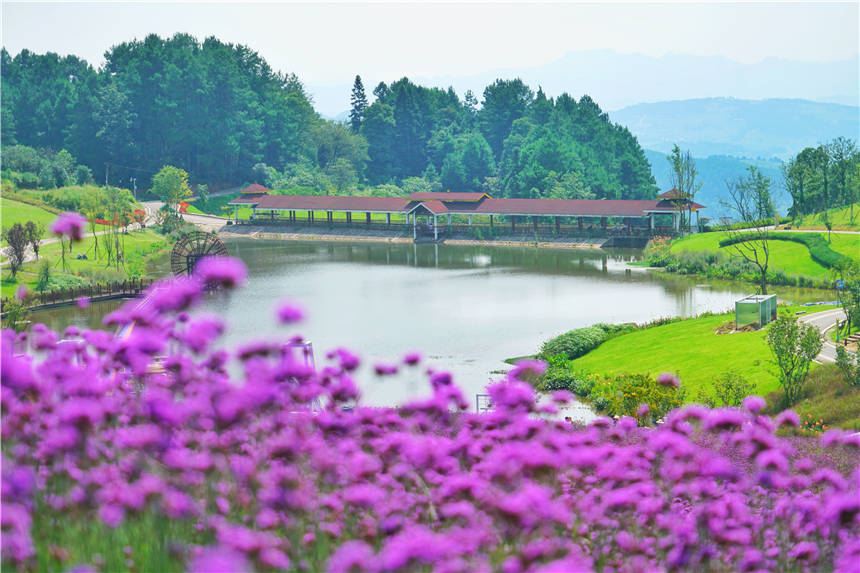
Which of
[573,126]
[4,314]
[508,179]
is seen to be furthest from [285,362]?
[573,126]

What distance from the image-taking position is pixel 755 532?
20.7 feet

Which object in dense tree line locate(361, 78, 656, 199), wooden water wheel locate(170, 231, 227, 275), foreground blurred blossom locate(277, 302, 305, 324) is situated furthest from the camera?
dense tree line locate(361, 78, 656, 199)

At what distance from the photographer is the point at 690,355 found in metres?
26.6

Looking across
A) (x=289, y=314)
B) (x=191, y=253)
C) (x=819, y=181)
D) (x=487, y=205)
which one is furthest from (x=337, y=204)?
(x=289, y=314)

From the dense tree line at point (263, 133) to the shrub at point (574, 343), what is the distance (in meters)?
54.9

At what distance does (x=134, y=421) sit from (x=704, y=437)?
9.20m

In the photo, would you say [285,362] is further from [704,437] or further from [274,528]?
[704,437]

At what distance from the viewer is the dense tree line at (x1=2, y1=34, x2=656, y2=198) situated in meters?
95.2

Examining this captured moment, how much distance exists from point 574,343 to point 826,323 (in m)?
7.72

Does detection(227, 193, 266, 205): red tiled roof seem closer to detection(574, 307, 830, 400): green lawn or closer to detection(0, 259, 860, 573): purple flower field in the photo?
detection(574, 307, 830, 400): green lawn

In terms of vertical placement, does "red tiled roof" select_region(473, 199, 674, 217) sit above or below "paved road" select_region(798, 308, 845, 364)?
above

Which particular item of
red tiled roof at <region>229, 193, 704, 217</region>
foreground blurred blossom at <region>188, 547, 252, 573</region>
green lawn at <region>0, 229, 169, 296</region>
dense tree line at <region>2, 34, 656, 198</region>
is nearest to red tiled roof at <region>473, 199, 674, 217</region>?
red tiled roof at <region>229, 193, 704, 217</region>

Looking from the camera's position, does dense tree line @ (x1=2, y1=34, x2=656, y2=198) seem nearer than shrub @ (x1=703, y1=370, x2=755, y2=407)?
No

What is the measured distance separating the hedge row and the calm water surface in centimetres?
582
